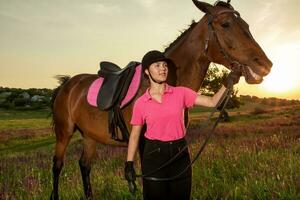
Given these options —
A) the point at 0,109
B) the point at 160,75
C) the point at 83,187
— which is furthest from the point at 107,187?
the point at 0,109

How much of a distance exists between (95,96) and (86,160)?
6.18ft

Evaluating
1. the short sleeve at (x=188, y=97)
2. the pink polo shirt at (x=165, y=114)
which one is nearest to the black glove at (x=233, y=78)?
the short sleeve at (x=188, y=97)

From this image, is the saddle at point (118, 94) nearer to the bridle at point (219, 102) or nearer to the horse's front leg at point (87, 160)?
the bridle at point (219, 102)

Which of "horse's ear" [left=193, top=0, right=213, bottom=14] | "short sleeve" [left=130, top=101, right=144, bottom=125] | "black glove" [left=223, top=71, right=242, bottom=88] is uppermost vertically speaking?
"horse's ear" [left=193, top=0, right=213, bottom=14]

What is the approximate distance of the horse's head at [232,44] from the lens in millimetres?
4148

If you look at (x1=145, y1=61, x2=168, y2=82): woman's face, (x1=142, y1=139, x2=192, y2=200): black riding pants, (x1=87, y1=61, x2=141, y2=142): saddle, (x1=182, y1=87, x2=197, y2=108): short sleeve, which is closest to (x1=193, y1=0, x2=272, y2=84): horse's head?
(x1=182, y1=87, x2=197, y2=108): short sleeve

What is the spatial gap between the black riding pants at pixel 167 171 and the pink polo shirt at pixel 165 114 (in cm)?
9

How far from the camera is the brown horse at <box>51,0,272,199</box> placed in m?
4.26

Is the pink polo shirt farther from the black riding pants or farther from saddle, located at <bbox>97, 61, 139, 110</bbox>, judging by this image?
saddle, located at <bbox>97, 61, 139, 110</bbox>

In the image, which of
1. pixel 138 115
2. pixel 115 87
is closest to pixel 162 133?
pixel 138 115

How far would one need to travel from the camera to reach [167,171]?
4.02 m

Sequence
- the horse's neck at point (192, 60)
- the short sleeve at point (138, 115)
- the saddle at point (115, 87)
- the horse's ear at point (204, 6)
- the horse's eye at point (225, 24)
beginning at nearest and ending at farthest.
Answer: the short sleeve at point (138, 115) → the horse's eye at point (225, 24) → the horse's ear at point (204, 6) → the horse's neck at point (192, 60) → the saddle at point (115, 87)

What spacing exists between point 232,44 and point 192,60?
0.89 m

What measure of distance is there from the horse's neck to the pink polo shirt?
1150mm
